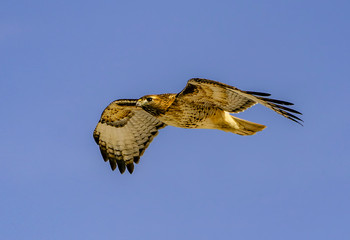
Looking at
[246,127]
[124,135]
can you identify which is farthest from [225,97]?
[124,135]

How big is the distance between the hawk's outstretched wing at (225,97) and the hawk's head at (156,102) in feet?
0.77

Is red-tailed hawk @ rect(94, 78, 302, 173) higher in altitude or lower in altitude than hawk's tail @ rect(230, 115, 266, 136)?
higher

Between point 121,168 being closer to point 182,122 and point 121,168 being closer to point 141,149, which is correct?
point 141,149

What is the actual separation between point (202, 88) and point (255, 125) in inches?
57.4

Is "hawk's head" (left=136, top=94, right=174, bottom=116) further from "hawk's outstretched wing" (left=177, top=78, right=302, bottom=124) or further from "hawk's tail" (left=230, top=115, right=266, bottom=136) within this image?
"hawk's tail" (left=230, top=115, right=266, bottom=136)

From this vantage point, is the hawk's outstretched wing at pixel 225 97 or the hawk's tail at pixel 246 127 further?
the hawk's tail at pixel 246 127

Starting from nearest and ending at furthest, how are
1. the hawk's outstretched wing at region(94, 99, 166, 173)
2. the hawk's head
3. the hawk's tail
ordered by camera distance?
the hawk's head → the hawk's tail → the hawk's outstretched wing at region(94, 99, 166, 173)

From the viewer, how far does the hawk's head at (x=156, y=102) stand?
1131 centimetres

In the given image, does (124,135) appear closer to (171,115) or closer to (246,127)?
(171,115)

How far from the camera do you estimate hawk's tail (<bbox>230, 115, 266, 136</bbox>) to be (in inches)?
464

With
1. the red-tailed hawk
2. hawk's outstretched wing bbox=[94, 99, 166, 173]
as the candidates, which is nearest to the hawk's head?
the red-tailed hawk

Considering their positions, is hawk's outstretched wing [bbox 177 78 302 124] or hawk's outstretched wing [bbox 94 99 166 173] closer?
hawk's outstretched wing [bbox 177 78 302 124]

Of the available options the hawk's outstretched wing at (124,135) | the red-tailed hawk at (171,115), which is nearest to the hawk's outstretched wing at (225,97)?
the red-tailed hawk at (171,115)

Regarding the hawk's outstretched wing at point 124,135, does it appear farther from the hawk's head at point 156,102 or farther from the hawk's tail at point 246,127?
the hawk's tail at point 246,127
